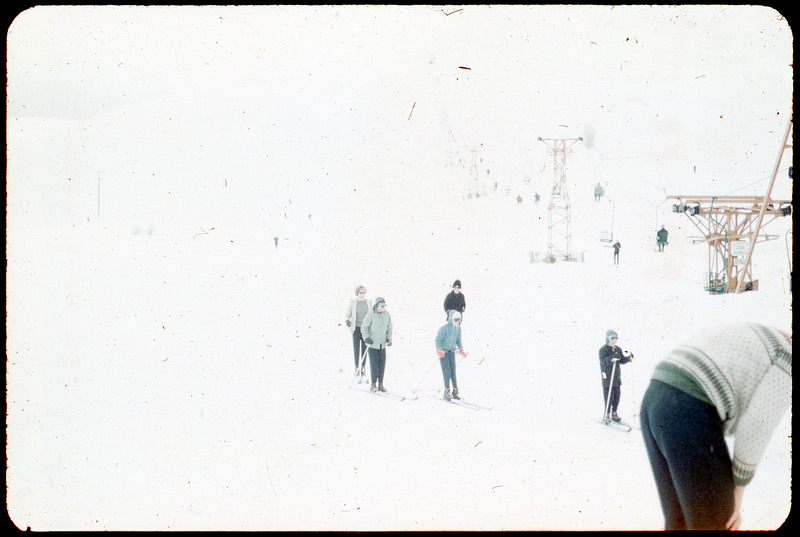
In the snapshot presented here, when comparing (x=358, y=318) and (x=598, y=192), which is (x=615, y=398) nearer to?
(x=598, y=192)

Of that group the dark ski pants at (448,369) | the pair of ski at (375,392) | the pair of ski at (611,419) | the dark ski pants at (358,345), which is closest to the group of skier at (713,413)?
the pair of ski at (611,419)

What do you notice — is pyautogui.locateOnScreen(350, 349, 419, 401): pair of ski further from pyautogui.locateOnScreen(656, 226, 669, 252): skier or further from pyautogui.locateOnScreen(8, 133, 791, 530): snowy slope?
pyautogui.locateOnScreen(656, 226, 669, 252): skier

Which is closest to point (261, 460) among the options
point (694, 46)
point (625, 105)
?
point (625, 105)

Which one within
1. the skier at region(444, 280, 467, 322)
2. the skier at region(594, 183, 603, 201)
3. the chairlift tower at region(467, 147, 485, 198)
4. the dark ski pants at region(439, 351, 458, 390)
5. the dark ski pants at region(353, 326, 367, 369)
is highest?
the chairlift tower at region(467, 147, 485, 198)

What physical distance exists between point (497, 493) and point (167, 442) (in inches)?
77.1

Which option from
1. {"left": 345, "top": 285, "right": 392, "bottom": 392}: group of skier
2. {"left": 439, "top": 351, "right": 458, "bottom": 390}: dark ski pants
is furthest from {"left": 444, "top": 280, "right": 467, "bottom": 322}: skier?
{"left": 345, "top": 285, "right": 392, "bottom": 392}: group of skier

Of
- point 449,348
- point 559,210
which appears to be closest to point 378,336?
point 449,348

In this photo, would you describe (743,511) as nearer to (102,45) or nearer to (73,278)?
(73,278)

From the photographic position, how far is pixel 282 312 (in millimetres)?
3312

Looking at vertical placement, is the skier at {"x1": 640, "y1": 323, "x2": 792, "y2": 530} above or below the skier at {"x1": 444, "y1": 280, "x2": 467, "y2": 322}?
A: below

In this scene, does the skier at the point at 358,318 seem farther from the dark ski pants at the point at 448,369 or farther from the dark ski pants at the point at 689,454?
the dark ski pants at the point at 689,454

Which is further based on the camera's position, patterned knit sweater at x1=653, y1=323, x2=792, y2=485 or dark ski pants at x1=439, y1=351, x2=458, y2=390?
dark ski pants at x1=439, y1=351, x2=458, y2=390

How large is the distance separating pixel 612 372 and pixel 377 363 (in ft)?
4.60

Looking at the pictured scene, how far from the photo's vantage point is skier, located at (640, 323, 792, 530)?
6.74ft
